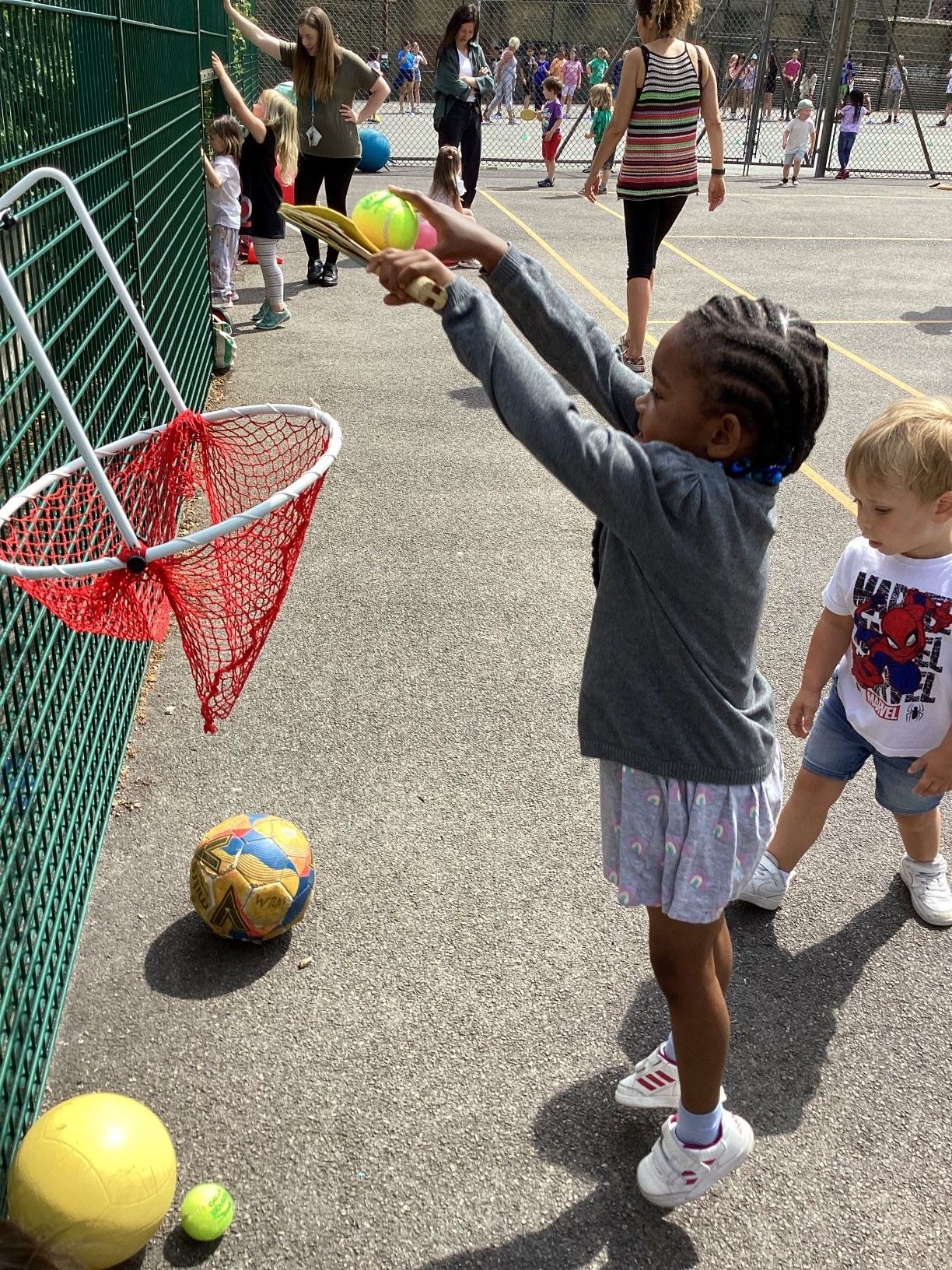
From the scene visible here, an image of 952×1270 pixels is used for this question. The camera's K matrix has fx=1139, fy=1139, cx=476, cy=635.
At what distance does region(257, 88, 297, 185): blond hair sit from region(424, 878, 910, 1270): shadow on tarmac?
22.4 ft

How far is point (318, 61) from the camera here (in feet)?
29.4

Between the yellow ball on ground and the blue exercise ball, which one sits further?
the blue exercise ball

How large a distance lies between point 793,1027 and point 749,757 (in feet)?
3.80

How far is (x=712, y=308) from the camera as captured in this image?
6.39 feet

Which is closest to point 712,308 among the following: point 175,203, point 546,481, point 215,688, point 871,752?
point 215,688

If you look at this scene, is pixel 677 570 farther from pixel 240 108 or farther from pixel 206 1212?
pixel 240 108

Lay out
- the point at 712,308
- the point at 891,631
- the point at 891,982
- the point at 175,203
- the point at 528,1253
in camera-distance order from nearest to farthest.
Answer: the point at 712,308, the point at 528,1253, the point at 891,631, the point at 891,982, the point at 175,203

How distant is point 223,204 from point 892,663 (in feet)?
25.0

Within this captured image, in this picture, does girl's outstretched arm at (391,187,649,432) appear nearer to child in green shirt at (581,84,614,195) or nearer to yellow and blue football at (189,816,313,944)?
yellow and blue football at (189,816,313,944)

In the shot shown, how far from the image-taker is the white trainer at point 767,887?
3287 millimetres

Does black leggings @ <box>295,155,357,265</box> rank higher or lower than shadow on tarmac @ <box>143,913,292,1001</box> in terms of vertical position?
higher

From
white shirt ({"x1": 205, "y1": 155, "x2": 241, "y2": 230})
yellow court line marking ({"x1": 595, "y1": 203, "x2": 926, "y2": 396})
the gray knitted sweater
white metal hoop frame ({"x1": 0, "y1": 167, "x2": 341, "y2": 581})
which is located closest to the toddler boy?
yellow court line marking ({"x1": 595, "y1": 203, "x2": 926, "y2": 396})

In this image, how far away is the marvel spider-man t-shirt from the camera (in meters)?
2.82

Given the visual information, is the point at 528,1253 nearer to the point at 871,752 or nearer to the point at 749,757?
the point at 749,757
